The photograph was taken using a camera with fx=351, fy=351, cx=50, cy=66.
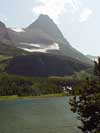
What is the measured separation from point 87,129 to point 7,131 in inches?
2001

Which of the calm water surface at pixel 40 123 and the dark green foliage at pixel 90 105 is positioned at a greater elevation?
the dark green foliage at pixel 90 105

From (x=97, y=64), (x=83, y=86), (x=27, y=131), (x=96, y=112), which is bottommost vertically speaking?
(x=27, y=131)

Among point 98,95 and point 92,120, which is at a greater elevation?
point 98,95

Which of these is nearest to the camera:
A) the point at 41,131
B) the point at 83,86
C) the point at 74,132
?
the point at 83,86

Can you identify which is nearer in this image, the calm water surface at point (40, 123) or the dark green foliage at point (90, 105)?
the dark green foliage at point (90, 105)

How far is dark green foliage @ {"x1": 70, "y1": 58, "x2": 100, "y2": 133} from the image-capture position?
3184cm

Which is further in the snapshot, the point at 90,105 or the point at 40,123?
the point at 40,123

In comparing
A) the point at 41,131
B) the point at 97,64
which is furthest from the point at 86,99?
the point at 41,131

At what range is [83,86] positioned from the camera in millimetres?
33969

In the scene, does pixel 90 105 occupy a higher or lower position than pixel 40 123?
higher

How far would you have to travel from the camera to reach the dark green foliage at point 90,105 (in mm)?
31844

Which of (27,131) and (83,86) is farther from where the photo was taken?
(27,131)

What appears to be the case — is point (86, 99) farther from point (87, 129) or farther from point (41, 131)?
point (41, 131)

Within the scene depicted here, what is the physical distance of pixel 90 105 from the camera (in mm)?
32062
